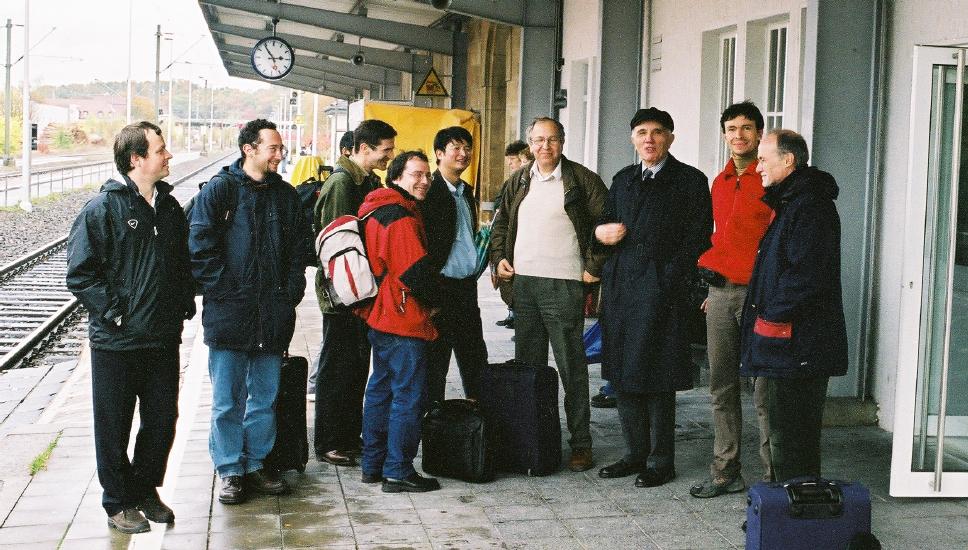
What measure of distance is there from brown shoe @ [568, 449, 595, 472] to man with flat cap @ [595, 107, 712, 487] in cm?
36

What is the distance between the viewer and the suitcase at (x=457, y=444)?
20.0 feet

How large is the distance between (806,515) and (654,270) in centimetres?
178

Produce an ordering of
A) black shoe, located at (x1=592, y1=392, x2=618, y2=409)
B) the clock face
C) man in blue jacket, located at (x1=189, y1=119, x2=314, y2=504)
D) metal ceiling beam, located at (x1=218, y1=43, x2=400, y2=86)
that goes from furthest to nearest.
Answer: metal ceiling beam, located at (x1=218, y1=43, x2=400, y2=86)
the clock face
black shoe, located at (x1=592, y1=392, x2=618, y2=409)
man in blue jacket, located at (x1=189, y1=119, x2=314, y2=504)

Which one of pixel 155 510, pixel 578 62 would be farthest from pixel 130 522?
pixel 578 62

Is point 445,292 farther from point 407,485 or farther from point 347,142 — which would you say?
point 347,142

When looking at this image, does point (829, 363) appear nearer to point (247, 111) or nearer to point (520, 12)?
point (520, 12)

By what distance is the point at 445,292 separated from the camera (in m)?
6.43

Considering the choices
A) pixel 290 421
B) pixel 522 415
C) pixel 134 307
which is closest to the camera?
pixel 134 307

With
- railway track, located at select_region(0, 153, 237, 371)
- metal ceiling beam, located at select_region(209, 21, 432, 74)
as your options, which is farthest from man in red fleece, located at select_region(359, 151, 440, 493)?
metal ceiling beam, located at select_region(209, 21, 432, 74)

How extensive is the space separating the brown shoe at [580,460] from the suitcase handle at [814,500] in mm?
1926

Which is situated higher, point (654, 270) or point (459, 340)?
point (654, 270)

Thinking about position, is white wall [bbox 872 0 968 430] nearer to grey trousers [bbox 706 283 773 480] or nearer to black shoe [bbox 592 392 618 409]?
grey trousers [bbox 706 283 773 480]

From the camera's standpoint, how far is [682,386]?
609cm

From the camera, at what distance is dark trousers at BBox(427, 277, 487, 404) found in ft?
21.3
